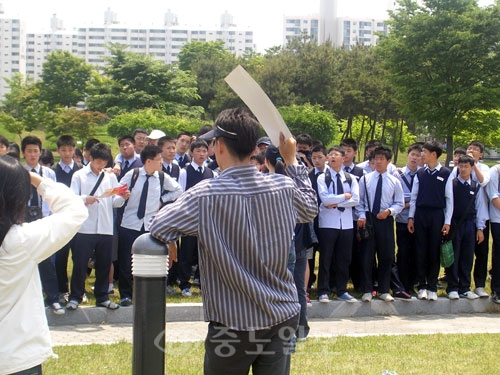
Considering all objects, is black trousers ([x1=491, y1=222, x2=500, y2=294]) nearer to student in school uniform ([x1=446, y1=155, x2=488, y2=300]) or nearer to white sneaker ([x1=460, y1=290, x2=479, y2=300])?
student in school uniform ([x1=446, y1=155, x2=488, y2=300])

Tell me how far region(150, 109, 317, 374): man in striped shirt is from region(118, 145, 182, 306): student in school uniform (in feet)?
16.4

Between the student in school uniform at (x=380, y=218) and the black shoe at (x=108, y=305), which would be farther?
the student in school uniform at (x=380, y=218)

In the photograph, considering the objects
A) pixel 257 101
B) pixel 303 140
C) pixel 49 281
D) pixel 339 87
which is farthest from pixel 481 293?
pixel 339 87

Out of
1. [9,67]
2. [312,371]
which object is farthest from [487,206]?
[9,67]

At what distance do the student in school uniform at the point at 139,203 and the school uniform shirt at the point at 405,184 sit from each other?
3238 mm

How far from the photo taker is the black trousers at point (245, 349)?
11.0 feet

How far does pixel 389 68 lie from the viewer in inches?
1407

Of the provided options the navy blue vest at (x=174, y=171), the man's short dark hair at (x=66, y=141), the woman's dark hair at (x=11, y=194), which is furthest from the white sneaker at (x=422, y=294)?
the woman's dark hair at (x=11, y=194)

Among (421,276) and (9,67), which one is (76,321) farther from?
(9,67)

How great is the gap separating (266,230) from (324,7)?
159012mm

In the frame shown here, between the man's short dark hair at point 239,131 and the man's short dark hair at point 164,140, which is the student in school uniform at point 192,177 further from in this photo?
the man's short dark hair at point 239,131

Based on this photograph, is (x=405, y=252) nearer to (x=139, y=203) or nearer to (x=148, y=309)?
(x=139, y=203)

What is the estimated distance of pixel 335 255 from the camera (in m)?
8.91

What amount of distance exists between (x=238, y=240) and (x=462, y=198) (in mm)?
6524
